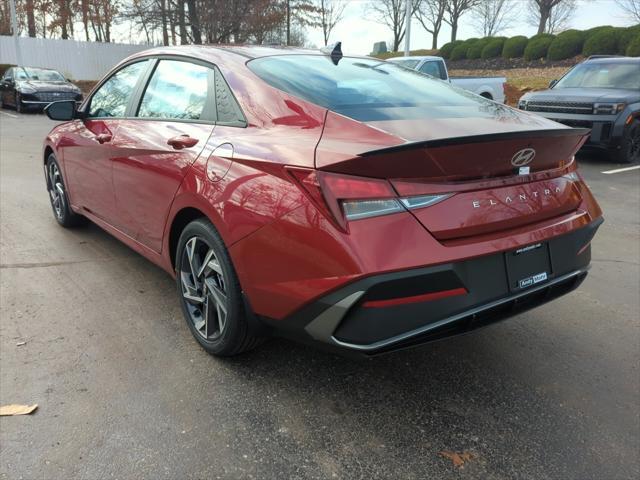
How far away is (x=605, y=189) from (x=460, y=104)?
546 cm

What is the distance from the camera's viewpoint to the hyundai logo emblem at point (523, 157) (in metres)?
2.26

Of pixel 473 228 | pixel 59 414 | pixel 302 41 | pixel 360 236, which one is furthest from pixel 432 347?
pixel 302 41

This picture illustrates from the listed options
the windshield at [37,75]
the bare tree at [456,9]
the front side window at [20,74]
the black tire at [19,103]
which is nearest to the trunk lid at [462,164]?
the black tire at [19,103]

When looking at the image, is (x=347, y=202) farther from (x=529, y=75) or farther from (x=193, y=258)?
(x=529, y=75)

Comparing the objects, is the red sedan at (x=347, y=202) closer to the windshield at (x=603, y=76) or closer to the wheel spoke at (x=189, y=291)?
the wheel spoke at (x=189, y=291)

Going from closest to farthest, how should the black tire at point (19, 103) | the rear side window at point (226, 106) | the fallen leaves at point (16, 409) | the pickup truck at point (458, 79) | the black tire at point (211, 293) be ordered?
the fallen leaves at point (16, 409) → the black tire at point (211, 293) → the rear side window at point (226, 106) → the pickup truck at point (458, 79) → the black tire at point (19, 103)

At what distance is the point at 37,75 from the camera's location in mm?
19219

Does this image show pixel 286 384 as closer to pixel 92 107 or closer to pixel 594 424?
pixel 594 424

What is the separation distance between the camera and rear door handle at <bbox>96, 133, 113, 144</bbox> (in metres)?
3.75

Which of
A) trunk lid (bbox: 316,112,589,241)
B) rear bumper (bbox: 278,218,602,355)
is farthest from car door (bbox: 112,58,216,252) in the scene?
rear bumper (bbox: 278,218,602,355)

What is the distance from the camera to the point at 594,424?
7.92ft

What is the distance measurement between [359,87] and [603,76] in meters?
9.10

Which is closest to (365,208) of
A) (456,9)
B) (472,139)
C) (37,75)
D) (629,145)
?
(472,139)

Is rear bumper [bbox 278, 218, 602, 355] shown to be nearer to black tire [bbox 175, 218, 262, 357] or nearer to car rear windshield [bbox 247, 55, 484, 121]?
black tire [bbox 175, 218, 262, 357]
